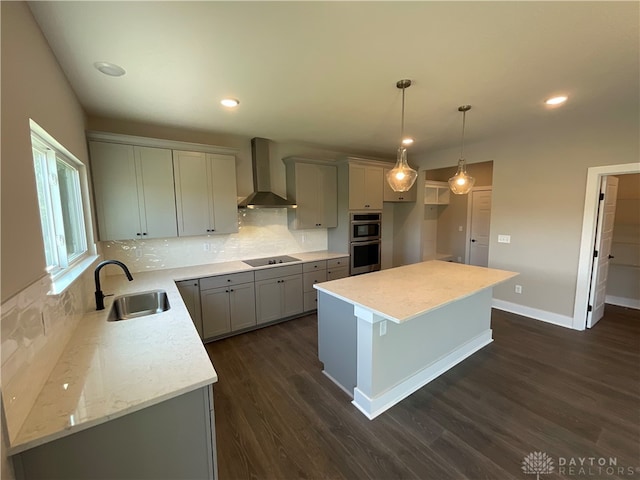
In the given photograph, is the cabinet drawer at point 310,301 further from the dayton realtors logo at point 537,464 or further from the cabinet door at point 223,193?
the dayton realtors logo at point 537,464

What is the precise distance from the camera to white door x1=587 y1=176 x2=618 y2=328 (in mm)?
3248

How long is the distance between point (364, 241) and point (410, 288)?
7.06 feet

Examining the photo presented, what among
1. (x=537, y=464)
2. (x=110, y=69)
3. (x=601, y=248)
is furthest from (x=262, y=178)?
(x=601, y=248)

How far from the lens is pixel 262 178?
3.73 metres

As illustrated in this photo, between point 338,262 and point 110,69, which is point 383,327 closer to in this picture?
point 338,262

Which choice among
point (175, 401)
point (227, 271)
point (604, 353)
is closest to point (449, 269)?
point (604, 353)

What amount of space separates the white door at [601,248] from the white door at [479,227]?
6.80 feet

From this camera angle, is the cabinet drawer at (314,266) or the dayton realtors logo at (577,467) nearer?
the dayton realtors logo at (577,467)

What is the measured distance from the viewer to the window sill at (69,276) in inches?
55.9

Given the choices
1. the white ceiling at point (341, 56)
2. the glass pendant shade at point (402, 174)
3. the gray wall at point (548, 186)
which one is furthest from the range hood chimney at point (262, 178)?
the gray wall at point (548, 186)

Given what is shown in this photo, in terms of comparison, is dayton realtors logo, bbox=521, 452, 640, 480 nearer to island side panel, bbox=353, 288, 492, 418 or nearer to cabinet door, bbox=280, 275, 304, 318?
island side panel, bbox=353, 288, 492, 418

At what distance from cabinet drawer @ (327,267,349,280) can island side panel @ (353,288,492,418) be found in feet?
5.97

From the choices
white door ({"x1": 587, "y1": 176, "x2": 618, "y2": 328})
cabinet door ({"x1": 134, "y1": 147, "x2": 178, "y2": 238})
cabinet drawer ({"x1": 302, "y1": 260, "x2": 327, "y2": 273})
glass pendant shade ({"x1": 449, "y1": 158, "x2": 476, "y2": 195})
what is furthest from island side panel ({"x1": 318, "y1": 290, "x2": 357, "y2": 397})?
white door ({"x1": 587, "y1": 176, "x2": 618, "y2": 328})

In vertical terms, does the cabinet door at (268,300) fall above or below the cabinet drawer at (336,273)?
below
